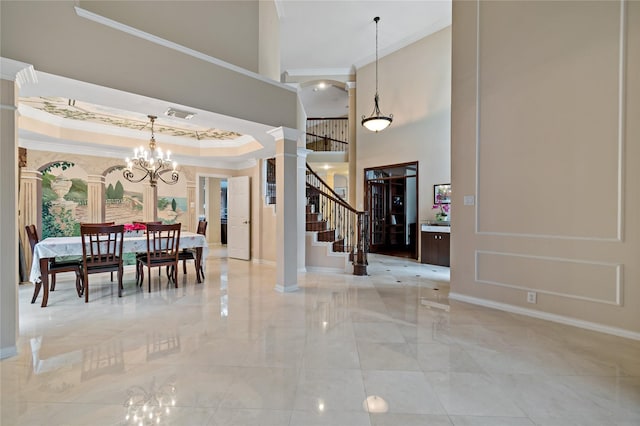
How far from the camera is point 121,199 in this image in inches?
259

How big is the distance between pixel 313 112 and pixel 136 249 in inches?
373

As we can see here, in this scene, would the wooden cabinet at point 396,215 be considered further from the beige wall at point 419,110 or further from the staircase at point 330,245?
the staircase at point 330,245

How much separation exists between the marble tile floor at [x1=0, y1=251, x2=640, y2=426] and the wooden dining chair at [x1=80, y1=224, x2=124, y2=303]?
419 mm

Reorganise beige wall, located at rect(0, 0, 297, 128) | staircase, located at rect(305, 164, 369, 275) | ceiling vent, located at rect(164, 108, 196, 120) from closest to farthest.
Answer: beige wall, located at rect(0, 0, 297, 128), ceiling vent, located at rect(164, 108, 196, 120), staircase, located at rect(305, 164, 369, 275)

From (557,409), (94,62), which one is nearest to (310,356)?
(557,409)

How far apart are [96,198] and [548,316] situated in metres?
8.09

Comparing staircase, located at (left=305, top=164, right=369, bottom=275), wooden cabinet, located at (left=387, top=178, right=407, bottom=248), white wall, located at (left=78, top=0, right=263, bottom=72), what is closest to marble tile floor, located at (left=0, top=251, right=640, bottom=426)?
staircase, located at (left=305, top=164, right=369, bottom=275)

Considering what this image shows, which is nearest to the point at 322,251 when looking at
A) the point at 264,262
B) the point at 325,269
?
the point at 325,269

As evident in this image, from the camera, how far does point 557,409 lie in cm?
178

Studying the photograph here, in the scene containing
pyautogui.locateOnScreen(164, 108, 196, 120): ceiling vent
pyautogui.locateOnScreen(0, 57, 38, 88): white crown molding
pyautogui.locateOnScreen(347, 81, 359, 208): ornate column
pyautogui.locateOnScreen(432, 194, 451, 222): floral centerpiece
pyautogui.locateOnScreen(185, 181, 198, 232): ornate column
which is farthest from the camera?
pyautogui.locateOnScreen(347, 81, 359, 208): ornate column

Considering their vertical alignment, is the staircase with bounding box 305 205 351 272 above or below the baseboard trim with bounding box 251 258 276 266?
above

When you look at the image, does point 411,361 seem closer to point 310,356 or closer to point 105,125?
point 310,356

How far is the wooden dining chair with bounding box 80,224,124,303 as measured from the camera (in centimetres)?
381

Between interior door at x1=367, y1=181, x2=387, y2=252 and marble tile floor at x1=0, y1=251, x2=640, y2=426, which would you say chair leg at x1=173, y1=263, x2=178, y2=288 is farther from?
interior door at x1=367, y1=181, x2=387, y2=252
